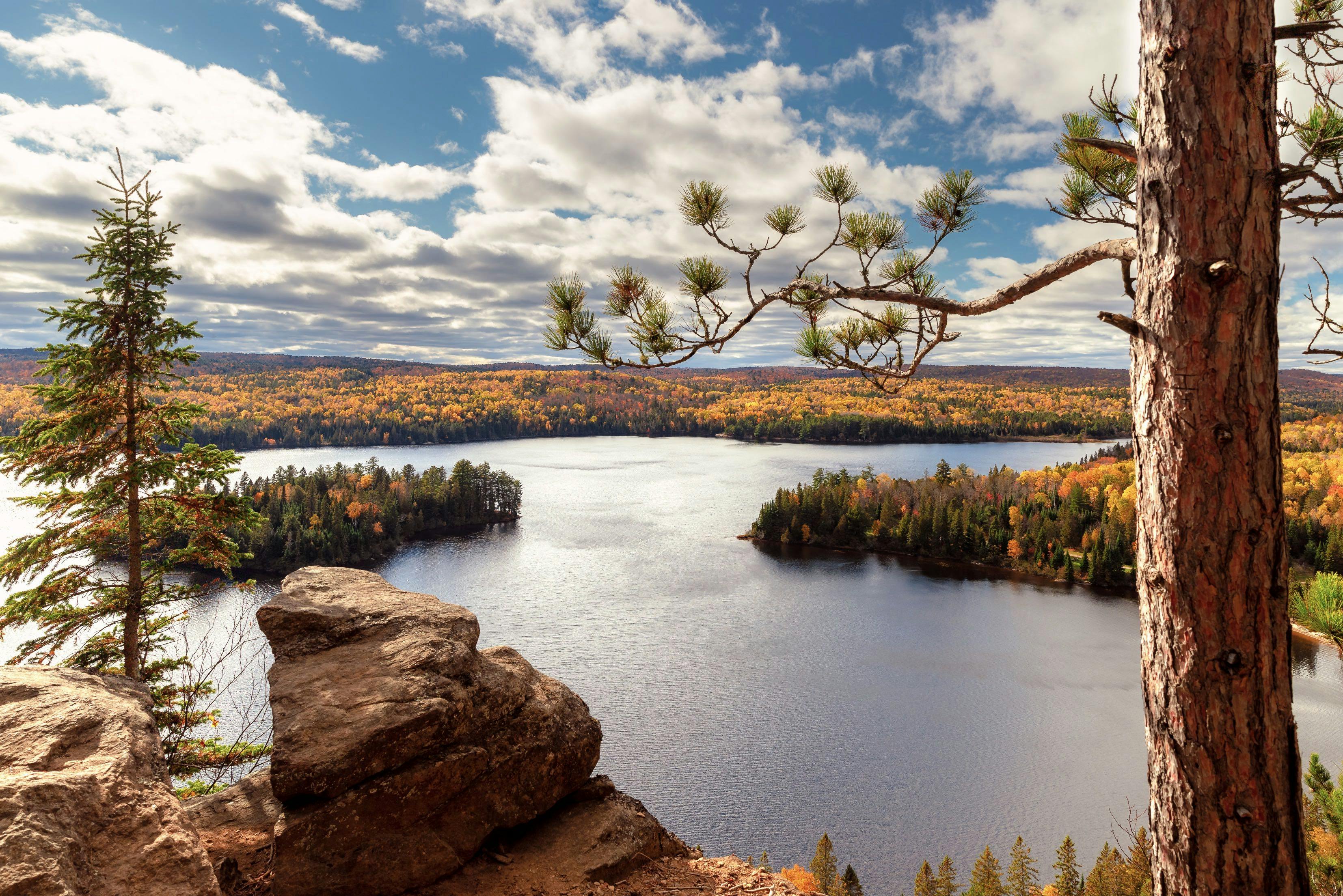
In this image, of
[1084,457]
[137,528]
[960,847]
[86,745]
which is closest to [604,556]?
[960,847]

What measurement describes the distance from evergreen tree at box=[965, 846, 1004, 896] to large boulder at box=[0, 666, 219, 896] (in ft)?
53.2

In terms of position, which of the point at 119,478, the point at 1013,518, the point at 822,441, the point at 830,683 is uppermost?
the point at 119,478

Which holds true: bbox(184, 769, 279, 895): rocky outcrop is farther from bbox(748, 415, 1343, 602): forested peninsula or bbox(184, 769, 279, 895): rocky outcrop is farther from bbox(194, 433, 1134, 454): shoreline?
bbox(194, 433, 1134, 454): shoreline

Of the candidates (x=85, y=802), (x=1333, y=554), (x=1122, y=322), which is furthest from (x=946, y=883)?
(x=1333, y=554)

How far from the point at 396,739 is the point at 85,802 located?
5.51ft

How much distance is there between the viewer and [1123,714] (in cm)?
2336

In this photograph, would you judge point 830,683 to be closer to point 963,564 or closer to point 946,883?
point 946,883

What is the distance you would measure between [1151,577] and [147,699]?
4.98 meters

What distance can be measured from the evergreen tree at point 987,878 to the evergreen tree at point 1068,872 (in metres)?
1.23

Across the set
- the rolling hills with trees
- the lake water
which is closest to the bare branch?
the rolling hills with trees

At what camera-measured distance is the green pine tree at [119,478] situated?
605 centimetres

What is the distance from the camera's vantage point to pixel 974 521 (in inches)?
1884

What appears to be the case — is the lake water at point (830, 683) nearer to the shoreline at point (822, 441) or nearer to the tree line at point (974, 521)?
the tree line at point (974, 521)

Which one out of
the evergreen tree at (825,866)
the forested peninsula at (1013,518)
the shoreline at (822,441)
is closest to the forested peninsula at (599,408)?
the shoreline at (822,441)
